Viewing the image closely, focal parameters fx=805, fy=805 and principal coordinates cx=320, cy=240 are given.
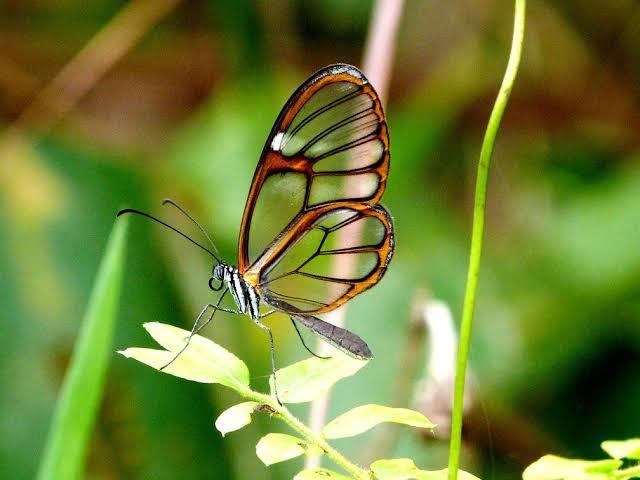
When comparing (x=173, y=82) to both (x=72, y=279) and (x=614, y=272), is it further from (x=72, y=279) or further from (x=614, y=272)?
(x=614, y=272)

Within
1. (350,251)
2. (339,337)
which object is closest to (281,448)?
(339,337)

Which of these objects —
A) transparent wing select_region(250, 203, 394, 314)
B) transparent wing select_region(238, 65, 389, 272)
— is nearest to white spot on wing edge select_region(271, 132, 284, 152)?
transparent wing select_region(238, 65, 389, 272)

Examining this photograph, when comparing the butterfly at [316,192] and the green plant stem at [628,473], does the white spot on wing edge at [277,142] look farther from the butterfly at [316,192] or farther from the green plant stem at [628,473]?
the green plant stem at [628,473]

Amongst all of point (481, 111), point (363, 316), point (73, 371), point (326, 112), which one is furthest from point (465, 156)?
point (73, 371)

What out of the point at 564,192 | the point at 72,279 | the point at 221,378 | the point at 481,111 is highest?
the point at 481,111

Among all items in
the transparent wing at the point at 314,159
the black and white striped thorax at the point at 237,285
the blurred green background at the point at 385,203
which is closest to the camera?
the transparent wing at the point at 314,159

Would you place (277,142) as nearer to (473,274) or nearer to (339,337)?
(339,337)

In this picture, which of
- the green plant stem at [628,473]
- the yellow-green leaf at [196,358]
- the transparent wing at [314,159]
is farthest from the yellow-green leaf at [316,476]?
the transparent wing at [314,159]
